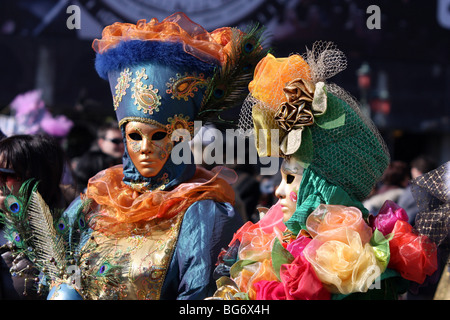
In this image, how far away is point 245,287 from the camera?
2.26 meters

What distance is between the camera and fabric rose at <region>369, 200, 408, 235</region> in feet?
7.15

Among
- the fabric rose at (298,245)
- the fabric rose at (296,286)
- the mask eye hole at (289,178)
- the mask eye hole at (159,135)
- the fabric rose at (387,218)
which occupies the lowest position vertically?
the fabric rose at (296,286)

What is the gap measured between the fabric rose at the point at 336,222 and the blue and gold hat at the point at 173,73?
956 millimetres

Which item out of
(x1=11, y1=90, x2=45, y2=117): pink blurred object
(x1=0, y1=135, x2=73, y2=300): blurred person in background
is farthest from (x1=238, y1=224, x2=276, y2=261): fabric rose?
(x1=11, y1=90, x2=45, y2=117): pink blurred object

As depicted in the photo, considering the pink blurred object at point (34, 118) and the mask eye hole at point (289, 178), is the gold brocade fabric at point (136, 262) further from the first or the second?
the pink blurred object at point (34, 118)

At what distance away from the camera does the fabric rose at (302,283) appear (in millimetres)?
2020

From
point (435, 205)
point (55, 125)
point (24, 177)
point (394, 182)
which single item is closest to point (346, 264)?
point (435, 205)

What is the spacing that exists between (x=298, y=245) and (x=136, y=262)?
88cm

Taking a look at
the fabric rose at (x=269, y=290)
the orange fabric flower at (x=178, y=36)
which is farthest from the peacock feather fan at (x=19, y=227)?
the fabric rose at (x=269, y=290)

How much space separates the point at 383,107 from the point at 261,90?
653cm

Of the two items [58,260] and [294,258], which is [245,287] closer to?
[294,258]

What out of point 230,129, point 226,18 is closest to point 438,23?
point 226,18

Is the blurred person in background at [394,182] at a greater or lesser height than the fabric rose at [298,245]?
lesser

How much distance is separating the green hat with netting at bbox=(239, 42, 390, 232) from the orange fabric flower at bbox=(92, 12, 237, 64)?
1.93 ft
